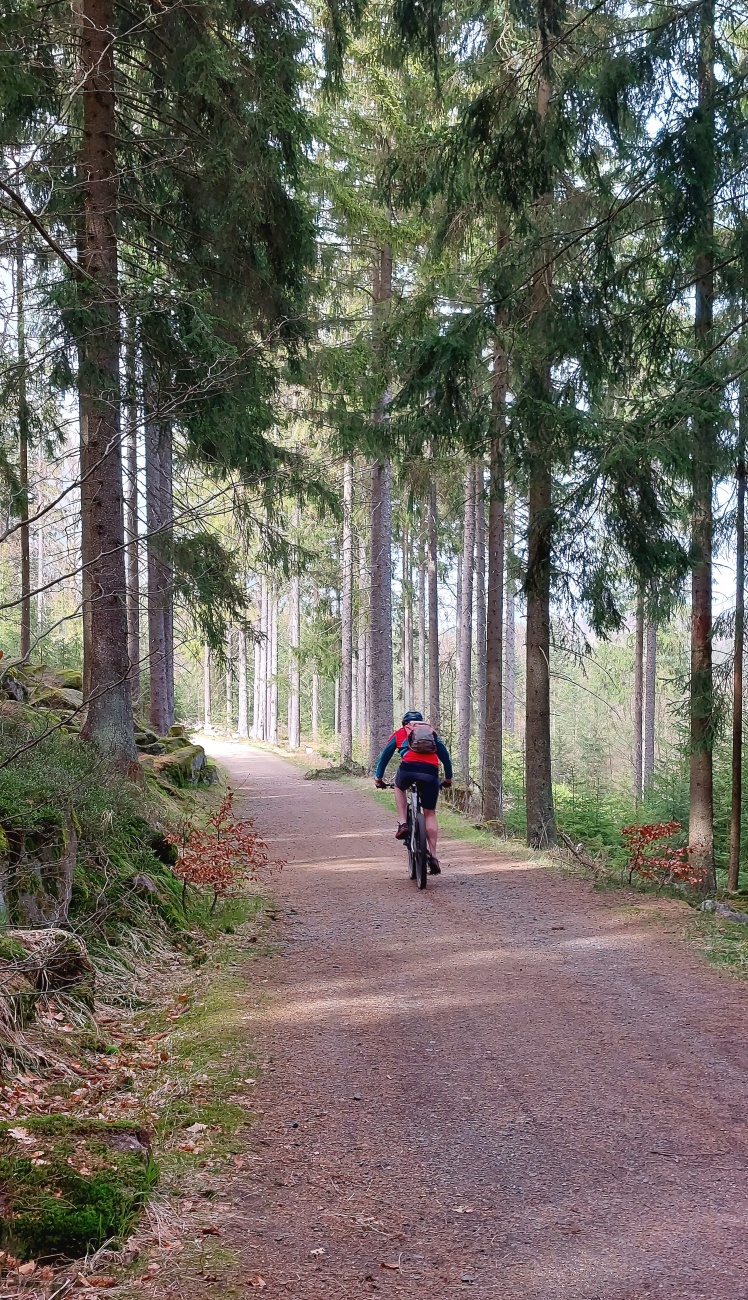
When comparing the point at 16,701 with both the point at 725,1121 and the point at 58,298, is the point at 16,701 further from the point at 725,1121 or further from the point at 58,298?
the point at 725,1121

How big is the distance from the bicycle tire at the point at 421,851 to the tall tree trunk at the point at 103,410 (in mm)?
2932

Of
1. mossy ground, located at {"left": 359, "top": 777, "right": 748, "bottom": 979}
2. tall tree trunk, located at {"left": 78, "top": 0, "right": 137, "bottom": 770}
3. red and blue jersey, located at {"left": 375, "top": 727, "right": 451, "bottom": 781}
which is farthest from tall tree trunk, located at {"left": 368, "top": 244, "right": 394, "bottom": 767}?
tall tree trunk, located at {"left": 78, "top": 0, "right": 137, "bottom": 770}

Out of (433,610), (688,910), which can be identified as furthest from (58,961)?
(433,610)

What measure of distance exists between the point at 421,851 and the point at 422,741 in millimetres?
1093

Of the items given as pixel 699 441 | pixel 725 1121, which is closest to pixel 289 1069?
pixel 725 1121

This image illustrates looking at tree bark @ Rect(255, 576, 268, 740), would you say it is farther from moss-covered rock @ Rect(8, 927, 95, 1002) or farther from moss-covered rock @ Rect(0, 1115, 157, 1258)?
moss-covered rock @ Rect(0, 1115, 157, 1258)

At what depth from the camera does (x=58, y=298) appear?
7.25 m

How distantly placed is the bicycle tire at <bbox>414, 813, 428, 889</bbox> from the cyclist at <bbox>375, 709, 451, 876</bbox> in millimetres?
66

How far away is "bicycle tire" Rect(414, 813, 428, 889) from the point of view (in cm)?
874

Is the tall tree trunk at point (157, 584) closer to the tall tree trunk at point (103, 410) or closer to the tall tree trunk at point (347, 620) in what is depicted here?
the tall tree trunk at point (103, 410)

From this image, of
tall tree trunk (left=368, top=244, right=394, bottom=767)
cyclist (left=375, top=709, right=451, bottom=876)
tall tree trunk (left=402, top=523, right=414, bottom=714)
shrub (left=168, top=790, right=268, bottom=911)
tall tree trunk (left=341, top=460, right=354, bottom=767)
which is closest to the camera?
shrub (left=168, top=790, right=268, bottom=911)

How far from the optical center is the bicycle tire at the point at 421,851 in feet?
28.7

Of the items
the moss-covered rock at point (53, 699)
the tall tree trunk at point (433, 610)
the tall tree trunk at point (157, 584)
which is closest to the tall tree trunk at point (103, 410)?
the tall tree trunk at point (157, 584)

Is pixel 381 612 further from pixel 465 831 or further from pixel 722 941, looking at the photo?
pixel 722 941
